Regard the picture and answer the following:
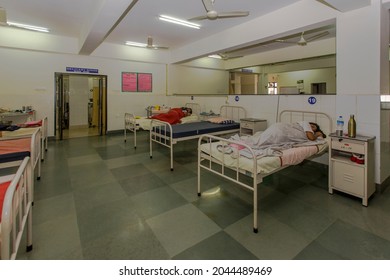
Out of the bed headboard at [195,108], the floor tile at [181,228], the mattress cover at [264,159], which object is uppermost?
the bed headboard at [195,108]

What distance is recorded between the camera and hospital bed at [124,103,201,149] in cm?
545

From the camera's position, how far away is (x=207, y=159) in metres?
2.97

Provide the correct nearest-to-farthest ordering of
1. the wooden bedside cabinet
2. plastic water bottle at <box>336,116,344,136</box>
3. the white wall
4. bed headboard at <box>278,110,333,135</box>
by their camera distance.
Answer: the wooden bedside cabinet, plastic water bottle at <box>336,116,344,136</box>, bed headboard at <box>278,110,333,135</box>, the white wall

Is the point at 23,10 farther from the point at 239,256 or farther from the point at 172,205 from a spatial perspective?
the point at 239,256

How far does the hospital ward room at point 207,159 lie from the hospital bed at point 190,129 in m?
0.04

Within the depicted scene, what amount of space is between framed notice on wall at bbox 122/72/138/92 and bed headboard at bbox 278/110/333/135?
17.6ft


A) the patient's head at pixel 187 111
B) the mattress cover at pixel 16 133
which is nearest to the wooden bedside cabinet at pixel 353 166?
the patient's head at pixel 187 111

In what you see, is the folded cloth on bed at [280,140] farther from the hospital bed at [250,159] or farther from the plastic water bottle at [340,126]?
the plastic water bottle at [340,126]

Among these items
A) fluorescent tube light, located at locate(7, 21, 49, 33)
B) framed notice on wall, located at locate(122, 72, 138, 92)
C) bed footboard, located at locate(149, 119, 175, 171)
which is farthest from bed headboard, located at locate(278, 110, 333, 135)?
fluorescent tube light, located at locate(7, 21, 49, 33)

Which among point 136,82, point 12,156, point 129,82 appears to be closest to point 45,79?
point 129,82

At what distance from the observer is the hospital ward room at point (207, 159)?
1.97 m

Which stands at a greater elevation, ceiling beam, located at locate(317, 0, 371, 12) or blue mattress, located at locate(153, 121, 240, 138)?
ceiling beam, located at locate(317, 0, 371, 12)

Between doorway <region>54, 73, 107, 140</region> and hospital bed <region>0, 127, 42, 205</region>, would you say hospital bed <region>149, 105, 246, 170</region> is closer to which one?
hospital bed <region>0, 127, 42, 205</region>
